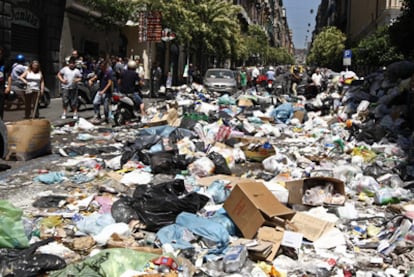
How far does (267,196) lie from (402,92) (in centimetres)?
811

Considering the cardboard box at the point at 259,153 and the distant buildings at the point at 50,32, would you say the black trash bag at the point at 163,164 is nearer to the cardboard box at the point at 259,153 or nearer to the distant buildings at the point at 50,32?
the cardboard box at the point at 259,153

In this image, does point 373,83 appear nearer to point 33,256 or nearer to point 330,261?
point 330,261

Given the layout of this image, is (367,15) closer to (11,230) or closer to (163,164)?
(163,164)

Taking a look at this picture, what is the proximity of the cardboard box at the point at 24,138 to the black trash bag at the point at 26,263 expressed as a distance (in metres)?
4.33

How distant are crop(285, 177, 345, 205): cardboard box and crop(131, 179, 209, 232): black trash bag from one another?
3.64ft

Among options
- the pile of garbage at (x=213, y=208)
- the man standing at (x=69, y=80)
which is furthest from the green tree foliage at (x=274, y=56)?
the pile of garbage at (x=213, y=208)

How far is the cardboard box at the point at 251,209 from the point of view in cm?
514

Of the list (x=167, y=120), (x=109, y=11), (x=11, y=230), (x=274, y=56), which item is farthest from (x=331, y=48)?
(x=11, y=230)

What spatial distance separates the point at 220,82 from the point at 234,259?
2169cm

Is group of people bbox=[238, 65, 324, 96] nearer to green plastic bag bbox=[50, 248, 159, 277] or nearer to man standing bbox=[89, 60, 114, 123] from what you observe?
man standing bbox=[89, 60, 114, 123]

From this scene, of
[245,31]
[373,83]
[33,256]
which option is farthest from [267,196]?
[245,31]

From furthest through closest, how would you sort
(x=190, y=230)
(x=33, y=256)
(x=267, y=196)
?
(x=267, y=196)
(x=190, y=230)
(x=33, y=256)

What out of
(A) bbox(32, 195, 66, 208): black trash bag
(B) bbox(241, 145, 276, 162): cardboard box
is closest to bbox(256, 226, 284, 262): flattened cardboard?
Result: (A) bbox(32, 195, 66, 208): black trash bag

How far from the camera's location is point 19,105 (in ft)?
48.7
